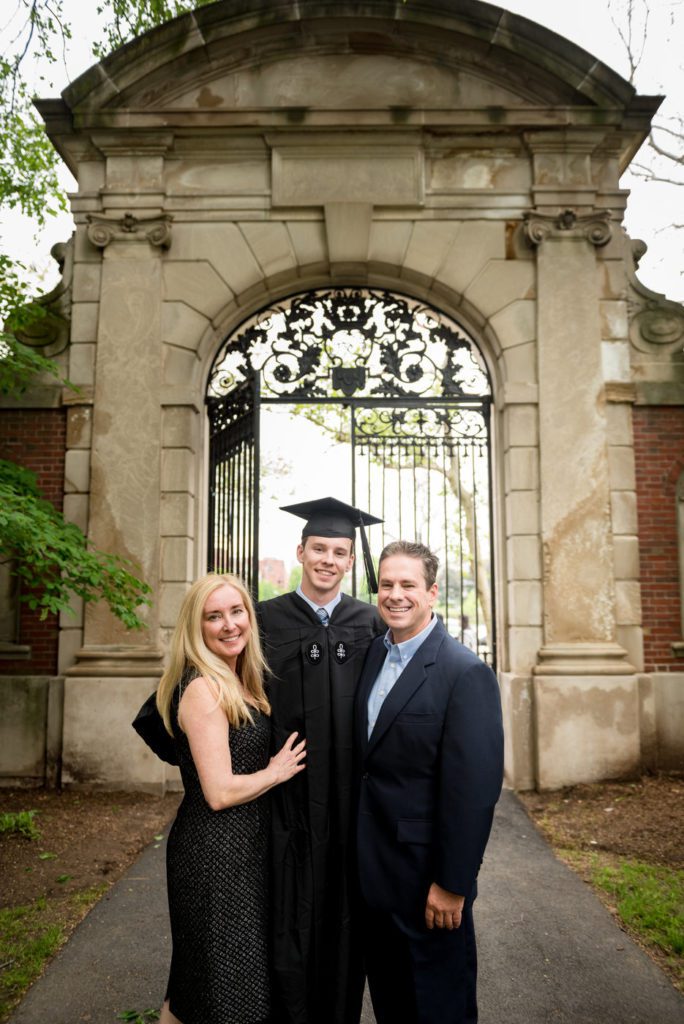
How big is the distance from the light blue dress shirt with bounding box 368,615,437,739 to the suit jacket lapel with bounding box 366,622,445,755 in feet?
0.14

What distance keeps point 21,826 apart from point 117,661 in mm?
1563

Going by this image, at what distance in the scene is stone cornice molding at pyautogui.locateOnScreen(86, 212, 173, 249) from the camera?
718cm

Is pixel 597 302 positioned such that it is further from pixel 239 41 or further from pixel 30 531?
pixel 30 531

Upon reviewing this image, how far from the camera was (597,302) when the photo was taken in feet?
23.5

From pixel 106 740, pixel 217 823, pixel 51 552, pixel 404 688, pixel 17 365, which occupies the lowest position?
pixel 106 740

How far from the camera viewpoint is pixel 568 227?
7168 millimetres

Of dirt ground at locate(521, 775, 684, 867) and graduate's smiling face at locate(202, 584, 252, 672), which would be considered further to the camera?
dirt ground at locate(521, 775, 684, 867)

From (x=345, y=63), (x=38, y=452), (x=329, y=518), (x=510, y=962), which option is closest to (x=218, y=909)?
(x=329, y=518)

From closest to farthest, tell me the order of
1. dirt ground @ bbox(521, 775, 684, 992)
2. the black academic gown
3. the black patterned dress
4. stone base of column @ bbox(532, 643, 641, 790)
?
the black patterned dress < the black academic gown < dirt ground @ bbox(521, 775, 684, 992) < stone base of column @ bbox(532, 643, 641, 790)

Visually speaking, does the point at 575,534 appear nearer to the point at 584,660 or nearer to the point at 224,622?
the point at 584,660

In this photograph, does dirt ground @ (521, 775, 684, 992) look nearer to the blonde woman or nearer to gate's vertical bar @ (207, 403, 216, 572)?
the blonde woman

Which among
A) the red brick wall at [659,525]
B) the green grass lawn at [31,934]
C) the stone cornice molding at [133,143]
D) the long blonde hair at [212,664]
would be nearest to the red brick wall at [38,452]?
the stone cornice molding at [133,143]

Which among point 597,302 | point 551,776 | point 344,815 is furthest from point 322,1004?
point 597,302

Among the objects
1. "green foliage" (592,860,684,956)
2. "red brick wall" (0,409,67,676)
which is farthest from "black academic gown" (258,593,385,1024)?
"red brick wall" (0,409,67,676)
